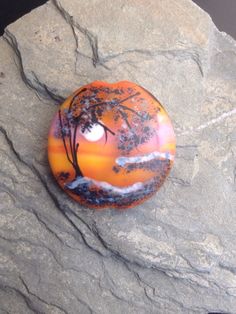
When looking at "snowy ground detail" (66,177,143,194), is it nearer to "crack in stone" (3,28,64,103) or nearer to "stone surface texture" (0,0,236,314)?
"stone surface texture" (0,0,236,314)

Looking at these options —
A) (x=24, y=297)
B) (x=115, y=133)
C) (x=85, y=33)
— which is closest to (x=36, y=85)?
(x=85, y=33)

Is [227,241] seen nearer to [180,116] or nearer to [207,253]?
[207,253]

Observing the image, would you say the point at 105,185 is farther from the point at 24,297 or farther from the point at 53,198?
the point at 24,297

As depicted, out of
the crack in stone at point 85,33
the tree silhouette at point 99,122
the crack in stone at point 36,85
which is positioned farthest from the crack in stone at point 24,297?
the crack in stone at point 85,33

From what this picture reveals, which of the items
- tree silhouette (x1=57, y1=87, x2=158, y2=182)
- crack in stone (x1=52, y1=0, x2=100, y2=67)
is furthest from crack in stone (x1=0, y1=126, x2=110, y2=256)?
crack in stone (x1=52, y1=0, x2=100, y2=67)

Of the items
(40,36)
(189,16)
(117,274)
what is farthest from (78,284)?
(189,16)
